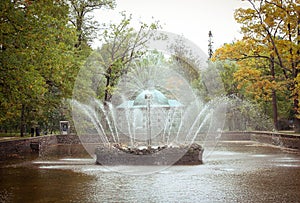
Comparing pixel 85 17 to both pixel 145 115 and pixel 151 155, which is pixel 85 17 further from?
pixel 151 155

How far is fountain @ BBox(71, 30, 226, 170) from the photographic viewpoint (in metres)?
14.4

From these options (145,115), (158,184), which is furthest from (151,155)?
(145,115)

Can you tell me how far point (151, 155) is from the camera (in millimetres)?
13961

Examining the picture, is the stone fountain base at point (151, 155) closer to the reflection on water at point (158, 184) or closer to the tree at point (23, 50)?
the reflection on water at point (158, 184)

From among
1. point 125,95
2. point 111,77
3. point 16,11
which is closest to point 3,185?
point 16,11

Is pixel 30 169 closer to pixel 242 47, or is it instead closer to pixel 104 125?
pixel 242 47

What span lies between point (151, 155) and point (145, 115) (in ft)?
81.9

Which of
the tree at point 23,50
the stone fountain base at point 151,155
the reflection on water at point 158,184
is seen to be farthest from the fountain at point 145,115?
the tree at point 23,50

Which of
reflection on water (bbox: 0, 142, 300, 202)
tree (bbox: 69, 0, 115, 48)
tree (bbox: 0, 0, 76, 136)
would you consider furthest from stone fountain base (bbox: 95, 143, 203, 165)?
tree (bbox: 69, 0, 115, 48)

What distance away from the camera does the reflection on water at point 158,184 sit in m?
7.86

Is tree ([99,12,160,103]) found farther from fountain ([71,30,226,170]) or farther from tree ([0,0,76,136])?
tree ([0,0,76,136])

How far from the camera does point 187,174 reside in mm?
11320

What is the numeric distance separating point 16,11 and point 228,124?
30.3 m

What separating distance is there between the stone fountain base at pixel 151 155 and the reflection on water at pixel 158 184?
2.76ft
